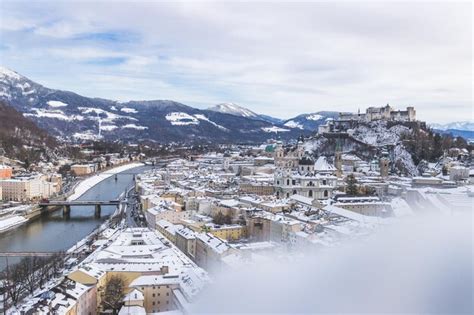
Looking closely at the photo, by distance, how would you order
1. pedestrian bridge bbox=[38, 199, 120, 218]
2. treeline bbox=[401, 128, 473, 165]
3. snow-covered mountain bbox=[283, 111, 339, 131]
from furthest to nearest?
snow-covered mountain bbox=[283, 111, 339, 131]
treeline bbox=[401, 128, 473, 165]
pedestrian bridge bbox=[38, 199, 120, 218]

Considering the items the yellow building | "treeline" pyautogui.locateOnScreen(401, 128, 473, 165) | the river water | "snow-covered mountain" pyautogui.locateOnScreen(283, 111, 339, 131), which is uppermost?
"snow-covered mountain" pyautogui.locateOnScreen(283, 111, 339, 131)

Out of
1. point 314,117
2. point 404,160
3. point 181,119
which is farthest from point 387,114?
point 314,117

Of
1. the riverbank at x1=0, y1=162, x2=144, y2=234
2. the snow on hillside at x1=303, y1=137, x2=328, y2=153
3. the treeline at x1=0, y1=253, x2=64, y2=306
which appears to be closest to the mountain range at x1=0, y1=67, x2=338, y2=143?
the riverbank at x1=0, y1=162, x2=144, y2=234

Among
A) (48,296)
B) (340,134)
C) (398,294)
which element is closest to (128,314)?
(48,296)

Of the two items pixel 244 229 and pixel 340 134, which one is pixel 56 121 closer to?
pixel 340 134

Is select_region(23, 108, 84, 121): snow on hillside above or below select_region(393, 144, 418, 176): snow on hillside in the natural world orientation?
above

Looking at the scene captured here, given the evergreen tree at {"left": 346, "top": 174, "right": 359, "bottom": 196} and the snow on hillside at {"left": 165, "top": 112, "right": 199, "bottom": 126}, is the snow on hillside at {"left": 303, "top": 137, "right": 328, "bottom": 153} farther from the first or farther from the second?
the snow on hillside at {"left": 165, "top": 112, "right": 199, "bottom": 126}

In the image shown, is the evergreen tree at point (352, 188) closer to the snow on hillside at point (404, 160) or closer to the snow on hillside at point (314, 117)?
the snow on hillside at point (404, 160)
